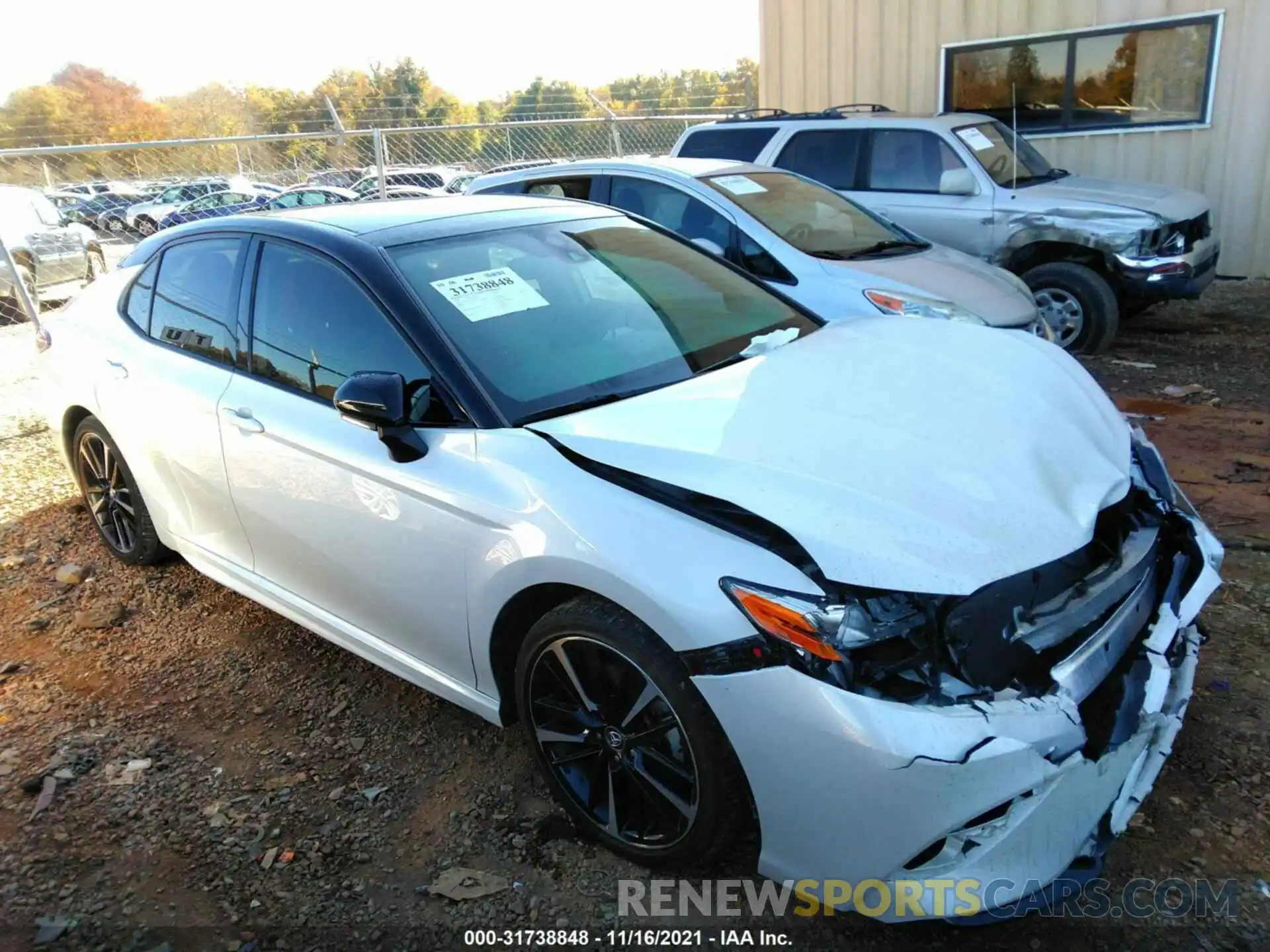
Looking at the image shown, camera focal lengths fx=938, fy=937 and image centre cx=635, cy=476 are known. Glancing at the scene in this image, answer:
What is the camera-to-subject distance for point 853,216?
663cm

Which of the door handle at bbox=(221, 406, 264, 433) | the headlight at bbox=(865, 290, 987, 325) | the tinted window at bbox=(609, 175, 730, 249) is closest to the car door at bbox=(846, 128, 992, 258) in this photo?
the tinted window at bbox=(609, 175, 730, 249)

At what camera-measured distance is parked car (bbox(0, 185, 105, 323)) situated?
34.4 feet

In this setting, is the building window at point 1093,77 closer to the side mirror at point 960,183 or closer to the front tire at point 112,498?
the side mirror at point 960,183

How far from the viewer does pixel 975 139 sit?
7891 mm

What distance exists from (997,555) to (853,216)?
5013mm

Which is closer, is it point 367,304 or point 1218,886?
point 1218,886

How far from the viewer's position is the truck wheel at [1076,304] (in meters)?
7.34

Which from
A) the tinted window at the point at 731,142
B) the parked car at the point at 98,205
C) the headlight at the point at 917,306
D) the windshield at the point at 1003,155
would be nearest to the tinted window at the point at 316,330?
the headlight at the point at 917,306

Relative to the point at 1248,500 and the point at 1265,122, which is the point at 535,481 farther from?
the point at 1265,122

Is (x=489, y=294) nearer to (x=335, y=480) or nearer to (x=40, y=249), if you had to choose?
(x=335, y=480)

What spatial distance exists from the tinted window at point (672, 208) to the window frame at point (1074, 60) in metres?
4.14

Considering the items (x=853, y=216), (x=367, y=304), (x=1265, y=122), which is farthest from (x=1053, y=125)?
(x=367, y=304)

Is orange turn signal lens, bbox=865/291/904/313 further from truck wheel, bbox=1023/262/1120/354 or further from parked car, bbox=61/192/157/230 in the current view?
parked car, bbox=61/192/157/230

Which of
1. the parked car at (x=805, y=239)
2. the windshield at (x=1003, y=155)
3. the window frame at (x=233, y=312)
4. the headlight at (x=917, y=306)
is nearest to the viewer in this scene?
the window frame at (x=233, y=312)
